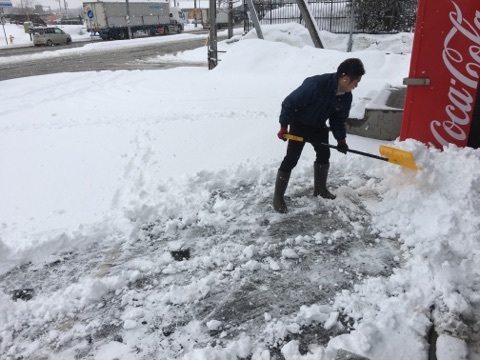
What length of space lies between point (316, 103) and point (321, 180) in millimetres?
835

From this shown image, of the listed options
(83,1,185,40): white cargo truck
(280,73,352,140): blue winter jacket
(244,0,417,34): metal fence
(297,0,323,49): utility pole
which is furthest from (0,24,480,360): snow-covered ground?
(83,1,185,40): white cargo truck

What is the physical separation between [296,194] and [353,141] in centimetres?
148

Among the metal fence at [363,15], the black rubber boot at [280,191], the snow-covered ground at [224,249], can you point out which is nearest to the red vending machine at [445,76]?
the snow-covered ground at [224,249]

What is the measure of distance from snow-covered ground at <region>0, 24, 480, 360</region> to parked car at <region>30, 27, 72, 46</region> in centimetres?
2591

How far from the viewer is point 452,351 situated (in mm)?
2062

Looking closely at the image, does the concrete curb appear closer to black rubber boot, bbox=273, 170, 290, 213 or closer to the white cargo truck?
black rubber boot, bbox=273, 170, 290, 213

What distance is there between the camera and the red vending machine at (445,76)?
3320 millimetres

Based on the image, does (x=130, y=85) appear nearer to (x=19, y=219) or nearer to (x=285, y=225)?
(x=19, y=219)

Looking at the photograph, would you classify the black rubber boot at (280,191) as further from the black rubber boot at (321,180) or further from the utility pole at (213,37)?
the utility pole at (213,37)

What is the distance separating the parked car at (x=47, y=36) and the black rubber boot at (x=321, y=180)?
29562mm

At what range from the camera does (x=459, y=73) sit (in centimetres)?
344

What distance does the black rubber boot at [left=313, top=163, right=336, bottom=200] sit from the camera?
376 cm

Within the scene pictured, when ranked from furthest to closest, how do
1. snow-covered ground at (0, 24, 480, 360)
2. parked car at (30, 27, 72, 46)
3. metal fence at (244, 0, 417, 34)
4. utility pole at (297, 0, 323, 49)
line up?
parked car at (30, 27, 72, 46)
metal fence at (244, 0, 417, 34)
utility pole at (297, 0, 323, 49)
snow-covered ground at (0, 24, 480, 360)

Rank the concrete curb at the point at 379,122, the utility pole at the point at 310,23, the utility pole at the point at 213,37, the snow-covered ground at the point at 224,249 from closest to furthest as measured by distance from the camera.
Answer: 1. the snow-covered ground at the point at 224,249
2. the concrete curb at the point at 379,122
3. the utility pole at the point at 310,23
4. the utility pole at the point at 213,37
